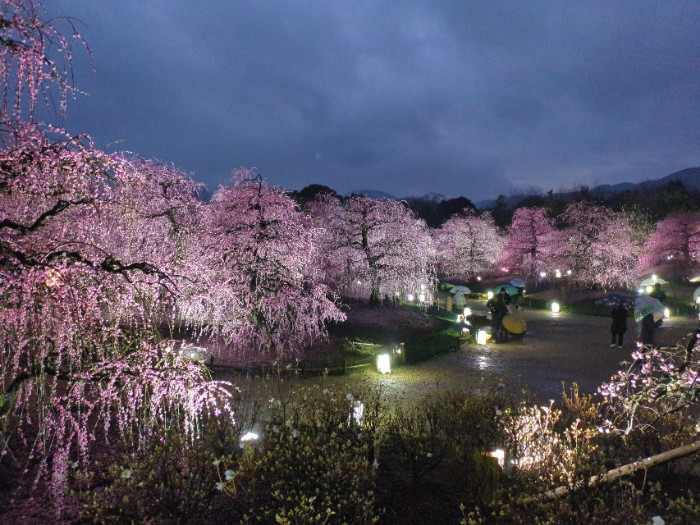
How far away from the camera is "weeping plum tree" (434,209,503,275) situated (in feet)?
145

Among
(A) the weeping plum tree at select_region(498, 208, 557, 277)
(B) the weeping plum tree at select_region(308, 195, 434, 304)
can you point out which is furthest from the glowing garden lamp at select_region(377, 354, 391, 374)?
(A) the weeping plum tree at select_region(498, 208, 557, 277)

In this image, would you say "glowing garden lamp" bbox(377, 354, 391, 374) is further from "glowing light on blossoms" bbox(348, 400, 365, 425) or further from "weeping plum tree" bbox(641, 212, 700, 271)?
"weeping plum tree" bbox(641, 212, 700, 271)

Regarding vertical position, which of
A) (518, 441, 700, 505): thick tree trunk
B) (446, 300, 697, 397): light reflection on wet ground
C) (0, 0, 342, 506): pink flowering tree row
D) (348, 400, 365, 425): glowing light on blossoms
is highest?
(0, 0, 342, 506): pink flowering tree row

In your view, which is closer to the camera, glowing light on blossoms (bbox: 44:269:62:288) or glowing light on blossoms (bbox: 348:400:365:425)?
glowing light on blossoms (bbox: 44:269:62:288)

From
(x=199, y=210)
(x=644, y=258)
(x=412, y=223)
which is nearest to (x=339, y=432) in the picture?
(x=199, y=210)

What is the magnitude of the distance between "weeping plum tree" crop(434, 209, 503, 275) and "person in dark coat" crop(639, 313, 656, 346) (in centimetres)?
2661

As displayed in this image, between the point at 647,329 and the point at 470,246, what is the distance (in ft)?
88.5

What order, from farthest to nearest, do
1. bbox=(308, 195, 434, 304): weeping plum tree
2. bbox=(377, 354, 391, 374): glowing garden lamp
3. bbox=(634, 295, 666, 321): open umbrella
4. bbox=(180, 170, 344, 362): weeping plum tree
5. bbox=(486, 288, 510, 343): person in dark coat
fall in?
bbox=(308, 195, 434, 304): weeping plum tree, bbox=(486, 288, 510, 343): person in dark coat, bbox=(634, 295, 666, 321): open umbrella, bbox=(180, 170, 344, 362): weeping plum tree, bbox=(377, 354, 391, 374): glowing garden lamp

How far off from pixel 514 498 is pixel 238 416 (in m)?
5.53

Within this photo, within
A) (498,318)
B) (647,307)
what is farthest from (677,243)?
(498,318)

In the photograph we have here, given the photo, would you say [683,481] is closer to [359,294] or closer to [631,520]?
[631,520]

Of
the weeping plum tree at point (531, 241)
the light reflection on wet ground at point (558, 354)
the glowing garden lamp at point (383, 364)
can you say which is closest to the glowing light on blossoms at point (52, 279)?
the glowing garden lamp at point (383, 364)

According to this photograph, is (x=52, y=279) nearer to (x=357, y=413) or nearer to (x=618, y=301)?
(x=357, y=413)

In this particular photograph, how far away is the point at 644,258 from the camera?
3966 cm
